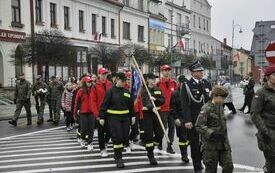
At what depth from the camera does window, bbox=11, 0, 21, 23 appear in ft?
111

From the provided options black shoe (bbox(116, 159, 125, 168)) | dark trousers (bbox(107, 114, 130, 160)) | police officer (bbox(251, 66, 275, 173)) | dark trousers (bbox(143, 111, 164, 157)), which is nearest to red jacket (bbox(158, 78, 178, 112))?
dark trousers (bbox(143, 111, 164, 157))

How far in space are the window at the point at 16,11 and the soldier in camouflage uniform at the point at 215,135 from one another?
1112 inches

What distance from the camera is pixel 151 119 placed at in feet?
34.4

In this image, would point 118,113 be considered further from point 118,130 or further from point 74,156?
point 74,156

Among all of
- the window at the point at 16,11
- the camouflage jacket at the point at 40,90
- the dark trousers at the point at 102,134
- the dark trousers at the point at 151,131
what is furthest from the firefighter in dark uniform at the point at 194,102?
the window at the point at 16,11

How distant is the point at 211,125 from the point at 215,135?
191 mm

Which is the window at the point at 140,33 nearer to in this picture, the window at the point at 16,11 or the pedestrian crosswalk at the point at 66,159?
the window at the point at 16,11

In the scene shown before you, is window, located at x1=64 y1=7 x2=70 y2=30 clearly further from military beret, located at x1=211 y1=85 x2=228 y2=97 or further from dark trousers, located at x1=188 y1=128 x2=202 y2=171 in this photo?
military beret, located at x1=211 y1=85 x2=228 y2=97

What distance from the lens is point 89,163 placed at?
10.2 metres

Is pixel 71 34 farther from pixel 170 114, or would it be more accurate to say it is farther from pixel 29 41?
pixel 170 114

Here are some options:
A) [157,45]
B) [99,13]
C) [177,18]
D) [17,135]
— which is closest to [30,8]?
[99,13]

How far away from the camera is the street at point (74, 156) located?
31.8ft

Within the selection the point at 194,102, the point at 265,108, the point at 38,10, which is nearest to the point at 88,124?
the point at 194,102

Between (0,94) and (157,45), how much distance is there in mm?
34303
